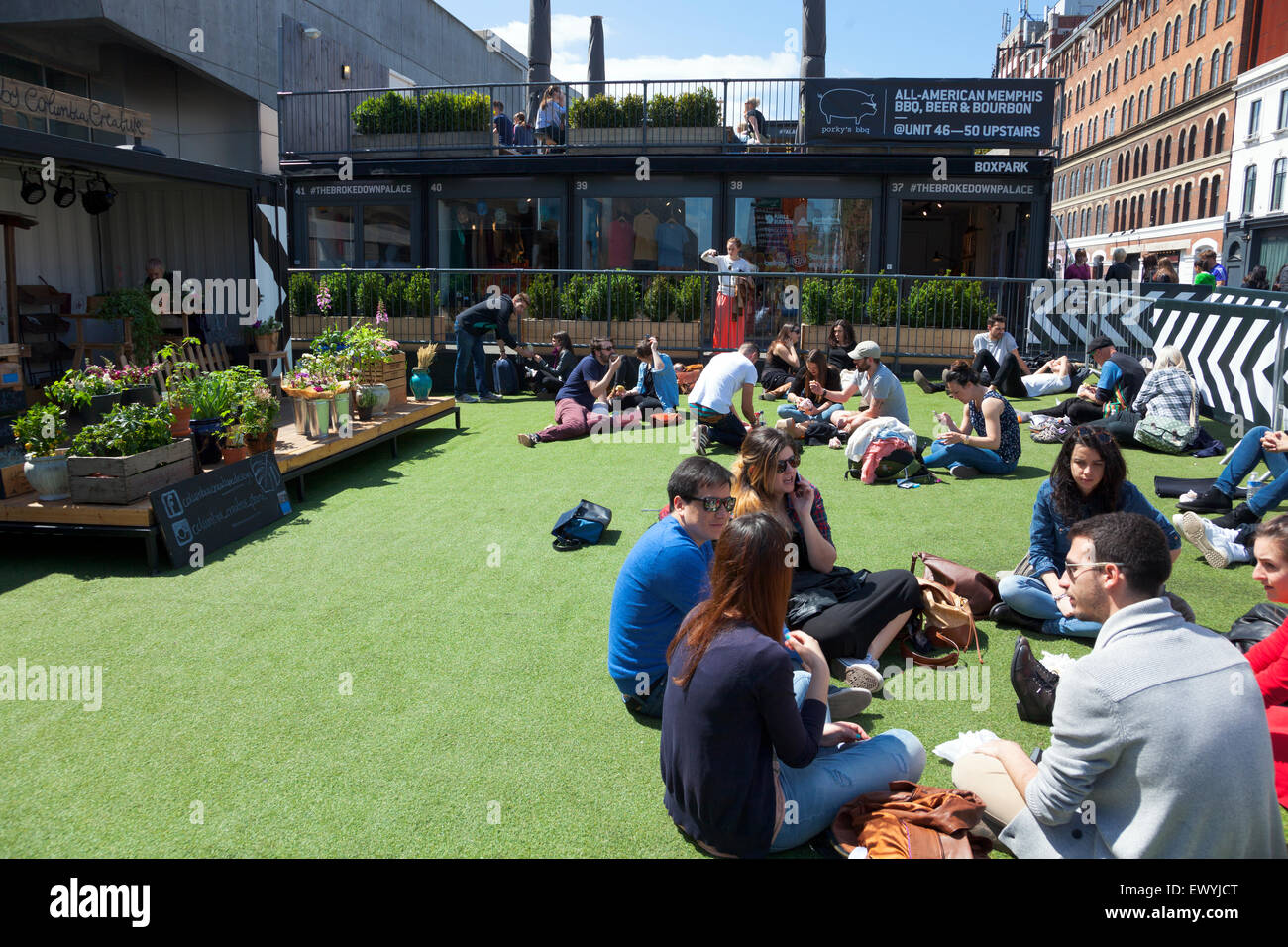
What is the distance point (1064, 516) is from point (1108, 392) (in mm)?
7123

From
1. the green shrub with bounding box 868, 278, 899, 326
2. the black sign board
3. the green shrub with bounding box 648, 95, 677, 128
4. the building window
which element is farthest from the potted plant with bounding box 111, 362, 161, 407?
the building window

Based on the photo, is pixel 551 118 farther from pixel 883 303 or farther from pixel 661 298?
pixel 883 303

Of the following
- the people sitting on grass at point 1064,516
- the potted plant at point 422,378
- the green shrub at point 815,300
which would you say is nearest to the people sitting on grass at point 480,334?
the potted plant at point 422,378

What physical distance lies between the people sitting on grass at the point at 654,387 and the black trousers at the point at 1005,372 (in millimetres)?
4899

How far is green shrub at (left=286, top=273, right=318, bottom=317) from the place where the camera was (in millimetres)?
18219

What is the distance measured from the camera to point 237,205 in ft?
52.9

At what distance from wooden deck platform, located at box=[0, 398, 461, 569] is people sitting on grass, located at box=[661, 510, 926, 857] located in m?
4.97

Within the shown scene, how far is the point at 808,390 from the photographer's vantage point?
1288 centimetres

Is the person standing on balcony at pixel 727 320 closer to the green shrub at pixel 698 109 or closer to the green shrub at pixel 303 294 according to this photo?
the green shrub at pixel 698 109

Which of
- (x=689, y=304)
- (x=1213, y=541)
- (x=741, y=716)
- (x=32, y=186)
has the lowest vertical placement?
(x=1213, y=541)

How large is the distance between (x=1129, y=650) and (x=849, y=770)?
1287 mm

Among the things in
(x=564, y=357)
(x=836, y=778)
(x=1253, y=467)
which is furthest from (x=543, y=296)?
(x=836, y=778)

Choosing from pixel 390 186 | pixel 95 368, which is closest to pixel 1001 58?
pixel 390 186
